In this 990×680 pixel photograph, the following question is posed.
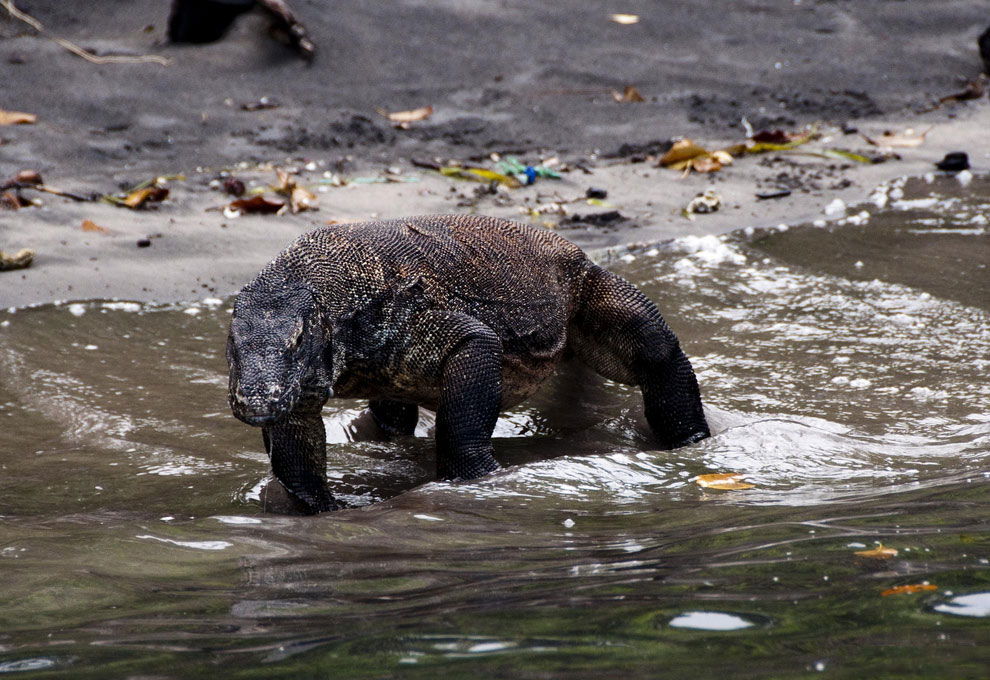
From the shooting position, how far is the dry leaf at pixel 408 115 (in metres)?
A: 10.6

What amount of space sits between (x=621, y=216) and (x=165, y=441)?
443cm

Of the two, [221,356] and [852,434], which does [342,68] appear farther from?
[852,434]

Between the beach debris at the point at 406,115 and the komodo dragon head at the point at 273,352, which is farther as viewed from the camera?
the beach debris at the point at 406,115

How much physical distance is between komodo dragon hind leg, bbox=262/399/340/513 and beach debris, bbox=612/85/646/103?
8.04m

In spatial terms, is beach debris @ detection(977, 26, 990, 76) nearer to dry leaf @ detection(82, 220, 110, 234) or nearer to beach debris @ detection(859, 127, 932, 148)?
beach debris @ detection(859, 127, 932, 148)

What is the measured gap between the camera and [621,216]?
840 cm

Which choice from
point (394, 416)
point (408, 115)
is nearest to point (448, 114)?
point (408, 115)

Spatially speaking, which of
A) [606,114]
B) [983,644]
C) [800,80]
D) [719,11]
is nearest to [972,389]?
[983,644]

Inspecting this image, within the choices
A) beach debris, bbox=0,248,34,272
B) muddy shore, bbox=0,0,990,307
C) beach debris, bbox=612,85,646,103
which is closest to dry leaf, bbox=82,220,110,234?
muddy shore, bbox=0,0,990,307

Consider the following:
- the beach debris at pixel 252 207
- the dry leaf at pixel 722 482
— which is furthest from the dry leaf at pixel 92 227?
the dry leaf at pixel 722 482

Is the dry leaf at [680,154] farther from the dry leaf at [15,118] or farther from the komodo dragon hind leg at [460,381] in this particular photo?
the komodo dragon hind leg at [460,381]

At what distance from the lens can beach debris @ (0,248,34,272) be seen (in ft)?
22.4

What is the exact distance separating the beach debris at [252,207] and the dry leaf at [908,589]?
21.2 feet

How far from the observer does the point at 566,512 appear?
349 cm
